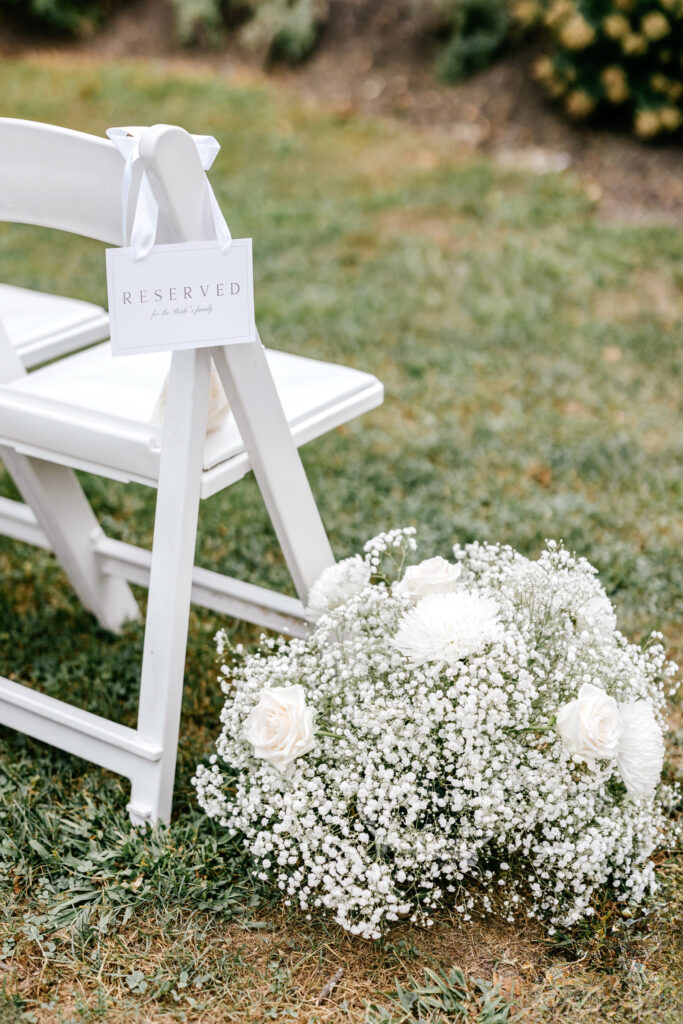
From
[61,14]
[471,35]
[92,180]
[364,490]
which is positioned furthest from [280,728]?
[61,14]

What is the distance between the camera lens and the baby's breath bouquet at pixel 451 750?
5.96 ft

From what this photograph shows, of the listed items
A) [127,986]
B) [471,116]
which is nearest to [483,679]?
[127,986]

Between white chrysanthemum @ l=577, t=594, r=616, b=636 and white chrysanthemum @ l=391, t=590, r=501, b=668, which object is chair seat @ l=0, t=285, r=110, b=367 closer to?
white chrysanthemum @ l=391, t=590, r=501, b=668

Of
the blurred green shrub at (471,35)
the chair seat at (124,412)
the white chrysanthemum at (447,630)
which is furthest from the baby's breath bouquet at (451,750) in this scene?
the blurred green shrub at (471,35)

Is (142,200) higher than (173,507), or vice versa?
(142,200)

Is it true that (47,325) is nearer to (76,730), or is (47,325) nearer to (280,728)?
(76,730)

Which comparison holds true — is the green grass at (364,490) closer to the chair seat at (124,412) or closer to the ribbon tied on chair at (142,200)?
the chair seat at (124,412)

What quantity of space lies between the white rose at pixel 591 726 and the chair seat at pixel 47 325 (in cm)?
133

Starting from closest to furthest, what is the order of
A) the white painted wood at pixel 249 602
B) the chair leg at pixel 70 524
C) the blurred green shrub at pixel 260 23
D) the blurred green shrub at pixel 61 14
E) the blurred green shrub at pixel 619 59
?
the white painted wood at pixel 249 602, the chair leg at pixel 70 524, the blurred green shrub at pixel 619 59, the blurred green shrub at pixel 260 23, the blurred green shrub at pixel 61 14

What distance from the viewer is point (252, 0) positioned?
729 centimetres

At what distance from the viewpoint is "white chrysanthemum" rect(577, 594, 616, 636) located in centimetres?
203

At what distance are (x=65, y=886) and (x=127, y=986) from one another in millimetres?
265

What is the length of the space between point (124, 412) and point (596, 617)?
3.34ft

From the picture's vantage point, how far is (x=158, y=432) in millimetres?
1854
